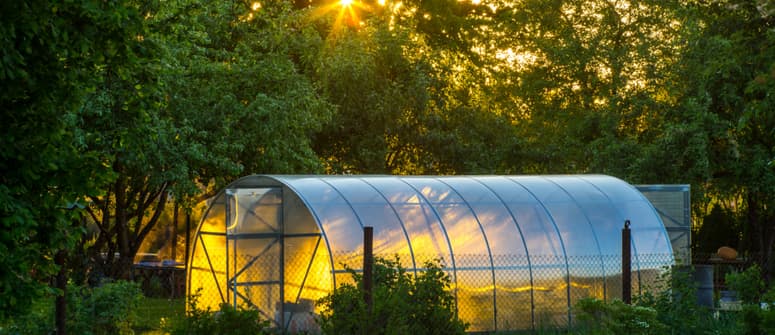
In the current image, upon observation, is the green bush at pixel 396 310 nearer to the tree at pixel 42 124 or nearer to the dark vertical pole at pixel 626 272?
the dark vertical pole at pixel 626 272

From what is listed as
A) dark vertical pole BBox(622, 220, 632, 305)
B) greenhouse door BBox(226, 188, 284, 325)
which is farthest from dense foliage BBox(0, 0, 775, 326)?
dark vertical pole BBox(622, 220, 632, 305)

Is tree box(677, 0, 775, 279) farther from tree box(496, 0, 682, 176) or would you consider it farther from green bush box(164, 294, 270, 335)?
green bush box(164, 294, 270, 335)

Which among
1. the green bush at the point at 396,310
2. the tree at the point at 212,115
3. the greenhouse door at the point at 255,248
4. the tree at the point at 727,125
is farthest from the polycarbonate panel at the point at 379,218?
the tree at the point at 727,125

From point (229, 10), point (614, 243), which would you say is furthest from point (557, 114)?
point (614, 243)

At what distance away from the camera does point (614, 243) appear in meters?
18.3

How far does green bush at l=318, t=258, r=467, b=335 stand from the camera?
446 inches

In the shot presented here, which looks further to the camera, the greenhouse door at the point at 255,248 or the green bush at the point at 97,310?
the greenhouse door at the point at 255,248

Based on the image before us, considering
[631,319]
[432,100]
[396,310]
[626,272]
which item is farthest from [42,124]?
[432,100]

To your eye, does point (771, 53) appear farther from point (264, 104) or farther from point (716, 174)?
point (716, 174)

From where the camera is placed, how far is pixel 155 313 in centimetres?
2147

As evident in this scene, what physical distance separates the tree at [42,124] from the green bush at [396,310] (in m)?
3.73

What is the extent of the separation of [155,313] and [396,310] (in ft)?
37.1

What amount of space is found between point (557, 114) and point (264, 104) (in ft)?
48.1

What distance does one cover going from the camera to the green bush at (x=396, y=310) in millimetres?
11328
